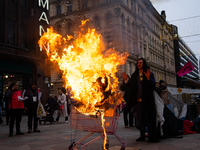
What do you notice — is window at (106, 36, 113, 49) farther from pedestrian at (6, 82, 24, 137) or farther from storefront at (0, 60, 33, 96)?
storefront at (0, 60, 33, 96)

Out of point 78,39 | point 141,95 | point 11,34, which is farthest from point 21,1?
point 141,95

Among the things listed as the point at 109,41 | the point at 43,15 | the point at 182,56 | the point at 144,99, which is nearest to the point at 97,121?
the point at 144,99

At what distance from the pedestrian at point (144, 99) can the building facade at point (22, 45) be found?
513 inches

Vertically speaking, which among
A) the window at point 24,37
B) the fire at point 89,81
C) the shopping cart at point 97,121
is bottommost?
the shopping cart at point 97,121

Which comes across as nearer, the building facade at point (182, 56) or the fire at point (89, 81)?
the fire at point (89, 81)

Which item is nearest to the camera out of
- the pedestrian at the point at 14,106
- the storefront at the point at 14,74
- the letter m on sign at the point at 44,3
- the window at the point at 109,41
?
the pedestrian at the point at 14,106

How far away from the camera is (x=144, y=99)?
5246 mm

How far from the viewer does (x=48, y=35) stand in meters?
19.8

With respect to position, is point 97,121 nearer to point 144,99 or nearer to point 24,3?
point 144,99

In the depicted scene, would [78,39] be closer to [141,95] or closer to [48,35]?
[141,95]

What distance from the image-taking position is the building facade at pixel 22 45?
16.1 meters

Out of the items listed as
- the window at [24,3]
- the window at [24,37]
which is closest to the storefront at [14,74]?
the window at [24,37]

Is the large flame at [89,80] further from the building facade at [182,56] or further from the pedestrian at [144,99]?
the building facade at [182,56]

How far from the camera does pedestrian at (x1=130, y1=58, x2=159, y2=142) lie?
5137mm
